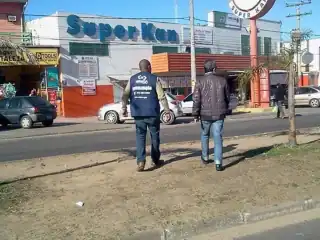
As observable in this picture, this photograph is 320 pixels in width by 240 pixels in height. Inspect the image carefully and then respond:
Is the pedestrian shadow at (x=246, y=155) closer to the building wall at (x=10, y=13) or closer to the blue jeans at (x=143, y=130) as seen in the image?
the blue jeans at (x=143, y=130)

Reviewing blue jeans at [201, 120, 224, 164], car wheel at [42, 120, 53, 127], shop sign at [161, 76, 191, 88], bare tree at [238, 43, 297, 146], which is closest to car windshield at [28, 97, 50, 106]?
car wheel at [42, 120, 53, 127]

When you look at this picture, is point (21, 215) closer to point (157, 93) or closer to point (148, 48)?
point (157, 93)

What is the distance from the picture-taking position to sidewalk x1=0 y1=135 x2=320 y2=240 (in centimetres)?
491

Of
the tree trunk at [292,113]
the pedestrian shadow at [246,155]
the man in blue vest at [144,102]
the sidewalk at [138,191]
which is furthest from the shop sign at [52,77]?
the man in blue vest at [144,102]

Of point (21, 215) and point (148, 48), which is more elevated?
point (148, 48)

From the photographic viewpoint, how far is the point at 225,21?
127 ft

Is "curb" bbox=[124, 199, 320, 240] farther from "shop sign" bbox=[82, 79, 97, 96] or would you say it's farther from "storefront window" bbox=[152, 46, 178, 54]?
"storefront window" bbox=[152, 46, 178, 54]

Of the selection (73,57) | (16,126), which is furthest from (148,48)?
(16,126)

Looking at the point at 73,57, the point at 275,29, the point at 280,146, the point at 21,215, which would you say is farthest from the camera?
the point at 275,29

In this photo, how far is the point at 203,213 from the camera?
5223 mm

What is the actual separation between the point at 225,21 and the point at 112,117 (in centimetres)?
2012

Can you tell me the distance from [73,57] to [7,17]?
4.93m

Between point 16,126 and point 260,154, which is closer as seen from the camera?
point 260,154

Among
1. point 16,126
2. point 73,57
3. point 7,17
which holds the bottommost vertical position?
point 16,126
